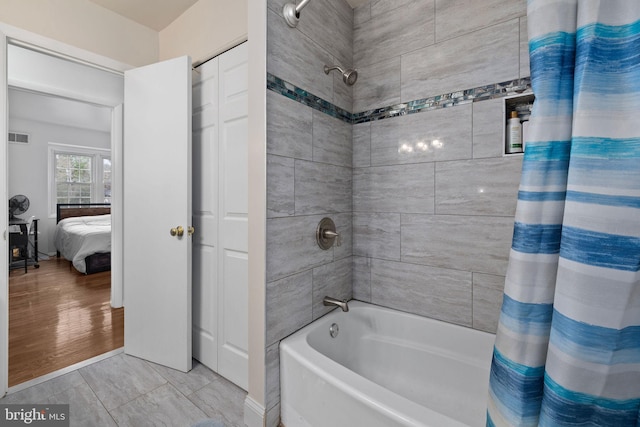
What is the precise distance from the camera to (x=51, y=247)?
5.54 m

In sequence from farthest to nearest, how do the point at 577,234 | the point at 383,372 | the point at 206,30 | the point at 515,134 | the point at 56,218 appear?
the point at 56,218
the point at 206,30
the point at 383,372
the point at 515,134
the point at 577,234

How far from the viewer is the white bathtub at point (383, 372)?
1.05m

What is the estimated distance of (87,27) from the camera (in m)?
2.00

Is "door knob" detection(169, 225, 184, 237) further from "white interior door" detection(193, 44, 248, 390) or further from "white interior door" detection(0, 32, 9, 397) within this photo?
"white interior door" detection(0, 32, 9, 397)

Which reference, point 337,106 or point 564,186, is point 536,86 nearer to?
point 564,186

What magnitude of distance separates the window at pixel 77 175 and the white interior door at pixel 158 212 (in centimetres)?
509

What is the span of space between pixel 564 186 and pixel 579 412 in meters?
0.47

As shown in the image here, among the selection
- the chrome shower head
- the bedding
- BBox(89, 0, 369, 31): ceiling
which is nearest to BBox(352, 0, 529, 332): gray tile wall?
the chrome shower head

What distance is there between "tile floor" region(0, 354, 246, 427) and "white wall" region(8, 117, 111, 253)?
16.9ft

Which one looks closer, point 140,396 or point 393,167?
point 140,396

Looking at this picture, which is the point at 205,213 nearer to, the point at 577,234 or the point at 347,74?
the point at 347,74

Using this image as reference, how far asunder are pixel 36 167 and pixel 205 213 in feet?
18.7

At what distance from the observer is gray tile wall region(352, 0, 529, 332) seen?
4.85 ft

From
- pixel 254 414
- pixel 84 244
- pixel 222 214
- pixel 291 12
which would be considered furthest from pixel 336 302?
pixel 84 244
